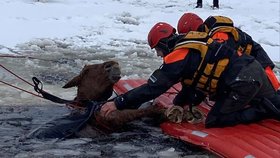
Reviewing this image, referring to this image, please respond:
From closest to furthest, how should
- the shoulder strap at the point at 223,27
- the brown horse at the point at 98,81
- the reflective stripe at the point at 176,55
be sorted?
the reflective stripe at the point at 176,55, the brown horse at the point at 98,81, the shoulder strap at the point at 223,27

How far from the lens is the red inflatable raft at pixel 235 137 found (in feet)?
14.8

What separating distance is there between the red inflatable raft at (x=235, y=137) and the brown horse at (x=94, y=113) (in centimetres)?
43

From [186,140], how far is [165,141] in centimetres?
23

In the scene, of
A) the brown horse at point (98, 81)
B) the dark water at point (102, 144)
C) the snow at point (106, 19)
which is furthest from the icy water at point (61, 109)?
the snow at point (106, 19)

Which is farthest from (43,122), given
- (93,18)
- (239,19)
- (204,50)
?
(239,19)

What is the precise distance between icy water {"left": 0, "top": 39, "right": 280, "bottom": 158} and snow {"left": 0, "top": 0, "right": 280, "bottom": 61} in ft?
2.45

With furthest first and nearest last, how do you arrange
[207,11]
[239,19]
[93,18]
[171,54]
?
[207,11] → [239,19] → [93,18] → [171,54]

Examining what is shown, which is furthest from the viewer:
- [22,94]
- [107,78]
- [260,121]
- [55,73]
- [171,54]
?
[55,73]

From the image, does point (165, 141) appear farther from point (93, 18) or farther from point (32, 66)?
point (93, 18)

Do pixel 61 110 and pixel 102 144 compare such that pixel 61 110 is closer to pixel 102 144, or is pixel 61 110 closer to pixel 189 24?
pixel 102 144

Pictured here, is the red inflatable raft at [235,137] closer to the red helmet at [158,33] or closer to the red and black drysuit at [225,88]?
the red and black drysuit at [225,88]

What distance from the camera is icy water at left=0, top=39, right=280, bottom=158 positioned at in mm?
4797

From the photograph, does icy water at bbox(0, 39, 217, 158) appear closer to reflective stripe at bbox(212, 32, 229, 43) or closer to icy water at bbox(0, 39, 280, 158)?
icy water at bbox(0, 39, 280, 158)

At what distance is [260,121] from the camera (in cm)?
537
